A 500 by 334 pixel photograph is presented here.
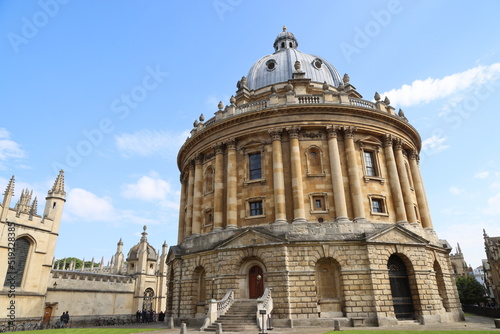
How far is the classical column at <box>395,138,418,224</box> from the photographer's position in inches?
1037

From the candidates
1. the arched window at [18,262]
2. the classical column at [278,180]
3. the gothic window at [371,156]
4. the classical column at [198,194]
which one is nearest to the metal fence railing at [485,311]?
the gothic window at [371,156]

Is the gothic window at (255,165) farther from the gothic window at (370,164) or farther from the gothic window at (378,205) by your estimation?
the gothic window at (378,205)

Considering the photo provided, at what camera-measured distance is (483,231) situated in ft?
205

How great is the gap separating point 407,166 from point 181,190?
22.8 metres

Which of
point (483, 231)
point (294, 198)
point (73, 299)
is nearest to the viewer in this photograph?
point (294, 198)

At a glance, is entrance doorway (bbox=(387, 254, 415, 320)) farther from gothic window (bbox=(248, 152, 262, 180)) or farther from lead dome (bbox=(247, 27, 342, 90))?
lead dome (bbox=(247, 27, 342, 90))

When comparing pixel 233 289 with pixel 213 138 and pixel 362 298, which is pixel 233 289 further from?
pixel 213 138

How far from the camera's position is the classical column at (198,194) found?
2875cm

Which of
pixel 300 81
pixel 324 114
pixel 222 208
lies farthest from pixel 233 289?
pixel 300 81

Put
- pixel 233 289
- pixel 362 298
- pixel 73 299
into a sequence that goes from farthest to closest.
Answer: pixel 73 299 → pixel 233 289 → pixel 362 298

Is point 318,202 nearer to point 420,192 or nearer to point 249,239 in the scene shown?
point 249,239

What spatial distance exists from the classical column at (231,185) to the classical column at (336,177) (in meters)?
7.68

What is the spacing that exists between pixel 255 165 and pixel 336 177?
22.0ft

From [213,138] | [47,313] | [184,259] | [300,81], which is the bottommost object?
[47,313]
